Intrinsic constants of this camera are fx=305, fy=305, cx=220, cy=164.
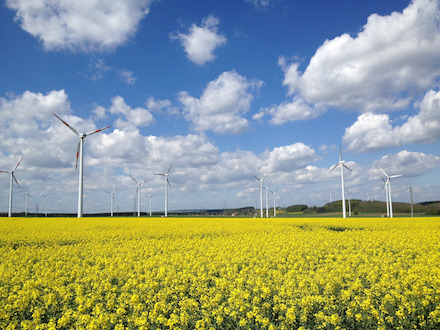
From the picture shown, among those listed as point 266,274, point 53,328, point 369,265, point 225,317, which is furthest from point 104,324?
point 369,265

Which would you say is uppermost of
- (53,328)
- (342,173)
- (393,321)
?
(342,173)

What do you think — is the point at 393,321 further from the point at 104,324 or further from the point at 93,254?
the point at 93,254

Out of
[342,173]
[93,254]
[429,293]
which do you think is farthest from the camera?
[342,173]

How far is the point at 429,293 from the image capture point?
8203 mm

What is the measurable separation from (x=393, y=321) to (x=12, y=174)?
97.0m

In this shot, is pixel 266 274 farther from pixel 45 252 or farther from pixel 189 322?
pixel 45 252

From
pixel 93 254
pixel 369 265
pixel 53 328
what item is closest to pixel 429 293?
pixel 369 265

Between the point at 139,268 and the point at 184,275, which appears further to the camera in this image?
the point at 139,268

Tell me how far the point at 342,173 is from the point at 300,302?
7027cm

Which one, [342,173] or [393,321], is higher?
[342,173]

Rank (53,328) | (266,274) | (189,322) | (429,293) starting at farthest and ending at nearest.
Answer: (266,274) < (429,293) < (189,322) < (53,328)

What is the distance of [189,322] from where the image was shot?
7.17 meters

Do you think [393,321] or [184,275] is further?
[184,275]

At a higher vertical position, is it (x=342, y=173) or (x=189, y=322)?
(x=342, y=173)
